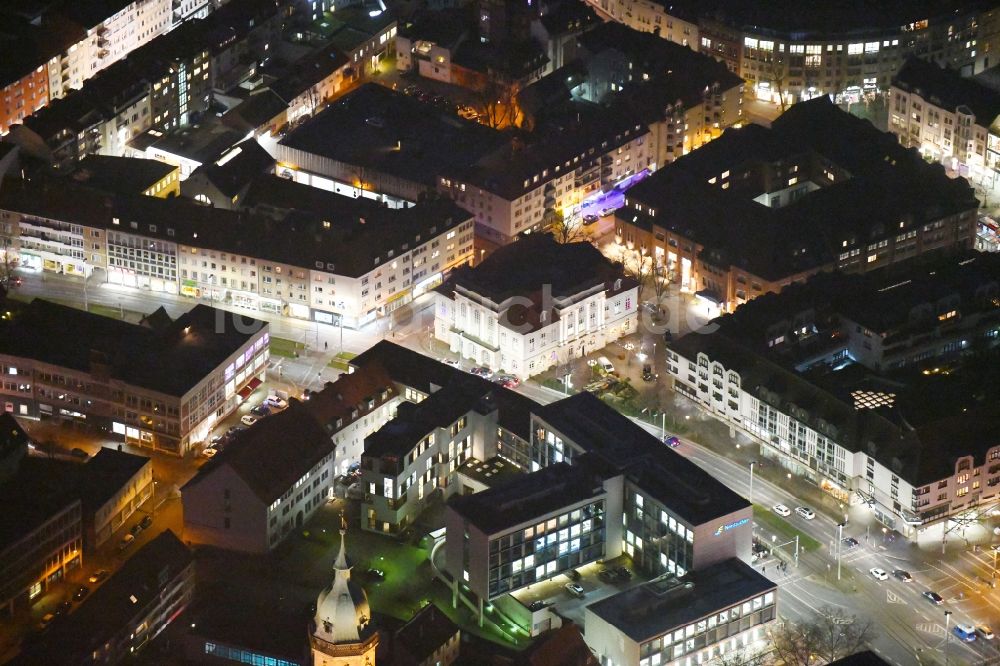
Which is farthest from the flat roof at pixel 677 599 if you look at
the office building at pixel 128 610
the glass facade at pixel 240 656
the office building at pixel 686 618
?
the office building at pixel 128 610

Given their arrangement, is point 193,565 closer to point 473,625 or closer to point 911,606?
point 473,625

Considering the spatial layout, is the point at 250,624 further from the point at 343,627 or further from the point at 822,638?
the point at 822,638

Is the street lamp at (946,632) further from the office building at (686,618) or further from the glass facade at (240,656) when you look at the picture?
the glass facade at (240,656)

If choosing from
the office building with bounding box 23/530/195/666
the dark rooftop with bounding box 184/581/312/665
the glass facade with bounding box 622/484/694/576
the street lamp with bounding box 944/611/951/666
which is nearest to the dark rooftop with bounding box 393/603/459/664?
the dark rooftop with bounding box 184/581/312/665

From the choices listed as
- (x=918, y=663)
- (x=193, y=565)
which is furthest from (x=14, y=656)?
(x=918, y=663)

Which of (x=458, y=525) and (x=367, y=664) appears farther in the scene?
(x=458, y=525)

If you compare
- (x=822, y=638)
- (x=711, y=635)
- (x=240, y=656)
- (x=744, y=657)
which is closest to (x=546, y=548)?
(x=711, y=635)
